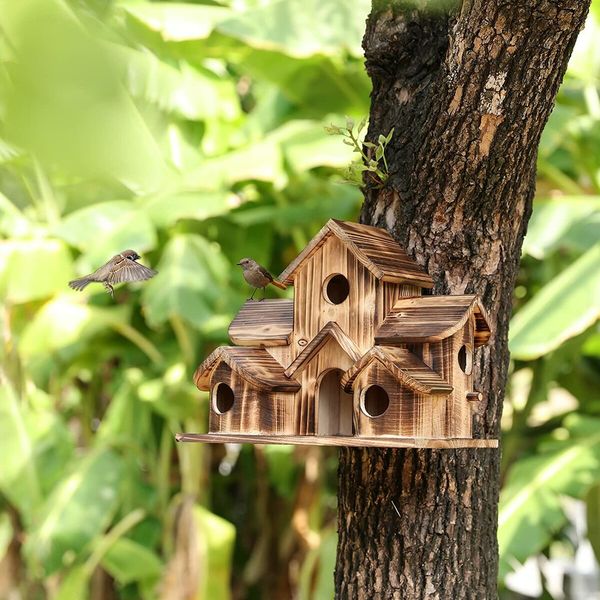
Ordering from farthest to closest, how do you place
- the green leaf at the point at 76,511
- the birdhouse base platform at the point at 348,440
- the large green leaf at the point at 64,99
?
the green leaf at the point at 76,511
the birdhouse base platform at the point at 348,440
the large green leaf at the point at 64,99

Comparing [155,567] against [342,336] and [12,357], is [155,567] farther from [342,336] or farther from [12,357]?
[342,336]

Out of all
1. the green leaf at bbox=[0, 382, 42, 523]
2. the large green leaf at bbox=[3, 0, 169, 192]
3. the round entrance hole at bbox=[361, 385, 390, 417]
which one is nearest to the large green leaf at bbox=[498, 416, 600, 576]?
the round entrance hole at bbox=[361, 385, 390, 417]

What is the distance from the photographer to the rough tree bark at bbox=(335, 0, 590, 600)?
5.67ft

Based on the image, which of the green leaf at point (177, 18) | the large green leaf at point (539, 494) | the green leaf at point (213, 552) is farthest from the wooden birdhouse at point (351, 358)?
the green leaf at point (213, 552)

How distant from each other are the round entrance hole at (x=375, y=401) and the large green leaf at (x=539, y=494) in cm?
168

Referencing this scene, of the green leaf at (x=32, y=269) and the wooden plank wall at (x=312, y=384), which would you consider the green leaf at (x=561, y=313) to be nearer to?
the wooden plank wall at (x=312, y=384)

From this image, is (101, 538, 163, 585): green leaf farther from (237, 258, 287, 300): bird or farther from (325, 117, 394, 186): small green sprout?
(325, 117, 394, 186): small green sprout

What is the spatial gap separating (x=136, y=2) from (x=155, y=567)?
2734mm

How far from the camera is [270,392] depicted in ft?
6.20

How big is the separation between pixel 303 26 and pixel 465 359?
7.67 ft

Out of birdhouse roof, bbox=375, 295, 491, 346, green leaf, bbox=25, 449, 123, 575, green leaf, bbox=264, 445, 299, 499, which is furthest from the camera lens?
green leaf, bbox=264, 445, 299, 499

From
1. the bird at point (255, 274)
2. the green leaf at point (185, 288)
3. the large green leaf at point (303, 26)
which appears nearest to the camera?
the bird at point (255, 274)

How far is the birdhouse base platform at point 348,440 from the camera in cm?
159

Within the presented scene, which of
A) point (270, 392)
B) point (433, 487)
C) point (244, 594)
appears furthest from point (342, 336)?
point (244, 594)
